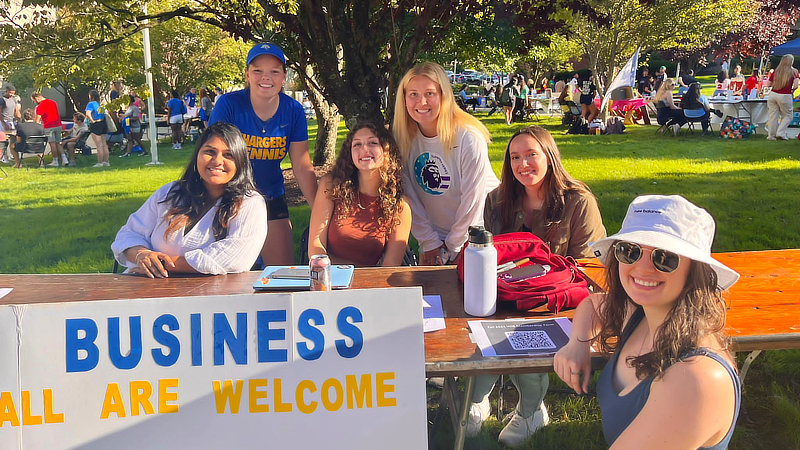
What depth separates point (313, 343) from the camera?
6.62ft

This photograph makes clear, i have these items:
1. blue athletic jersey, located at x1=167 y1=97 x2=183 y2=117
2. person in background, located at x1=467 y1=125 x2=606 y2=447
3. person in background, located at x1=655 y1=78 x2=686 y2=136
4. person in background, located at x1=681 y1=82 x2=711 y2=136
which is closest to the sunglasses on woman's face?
person in background, located at x1=467 y1=125 x2=606 y2=447

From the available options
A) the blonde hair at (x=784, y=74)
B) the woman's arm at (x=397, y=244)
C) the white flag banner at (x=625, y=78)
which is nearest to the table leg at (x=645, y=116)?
the white flag banner at (x=625, y=78)

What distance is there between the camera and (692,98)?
1418cm

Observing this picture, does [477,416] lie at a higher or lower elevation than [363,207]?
lower

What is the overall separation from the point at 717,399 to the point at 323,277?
4.52 feet

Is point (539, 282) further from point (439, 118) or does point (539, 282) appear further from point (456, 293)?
point (439, 118)

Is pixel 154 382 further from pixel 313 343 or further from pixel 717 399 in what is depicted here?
pixel 717 399

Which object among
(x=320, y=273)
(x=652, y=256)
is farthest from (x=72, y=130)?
(x=652, y=256)

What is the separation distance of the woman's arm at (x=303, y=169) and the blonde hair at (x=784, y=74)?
472 inches

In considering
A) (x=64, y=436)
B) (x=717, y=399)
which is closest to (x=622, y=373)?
(x=717, y=399)

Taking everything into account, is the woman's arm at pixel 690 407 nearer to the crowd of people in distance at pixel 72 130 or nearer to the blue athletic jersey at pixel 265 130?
the blue athletic jersey at pixel 265 130

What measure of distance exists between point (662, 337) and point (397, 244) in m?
1.89

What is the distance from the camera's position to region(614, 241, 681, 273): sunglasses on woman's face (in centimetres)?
171

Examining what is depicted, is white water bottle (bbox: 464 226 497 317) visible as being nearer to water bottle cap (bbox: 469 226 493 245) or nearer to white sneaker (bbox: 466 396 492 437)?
water bottle cap (bbox: 469 226 493 245)
